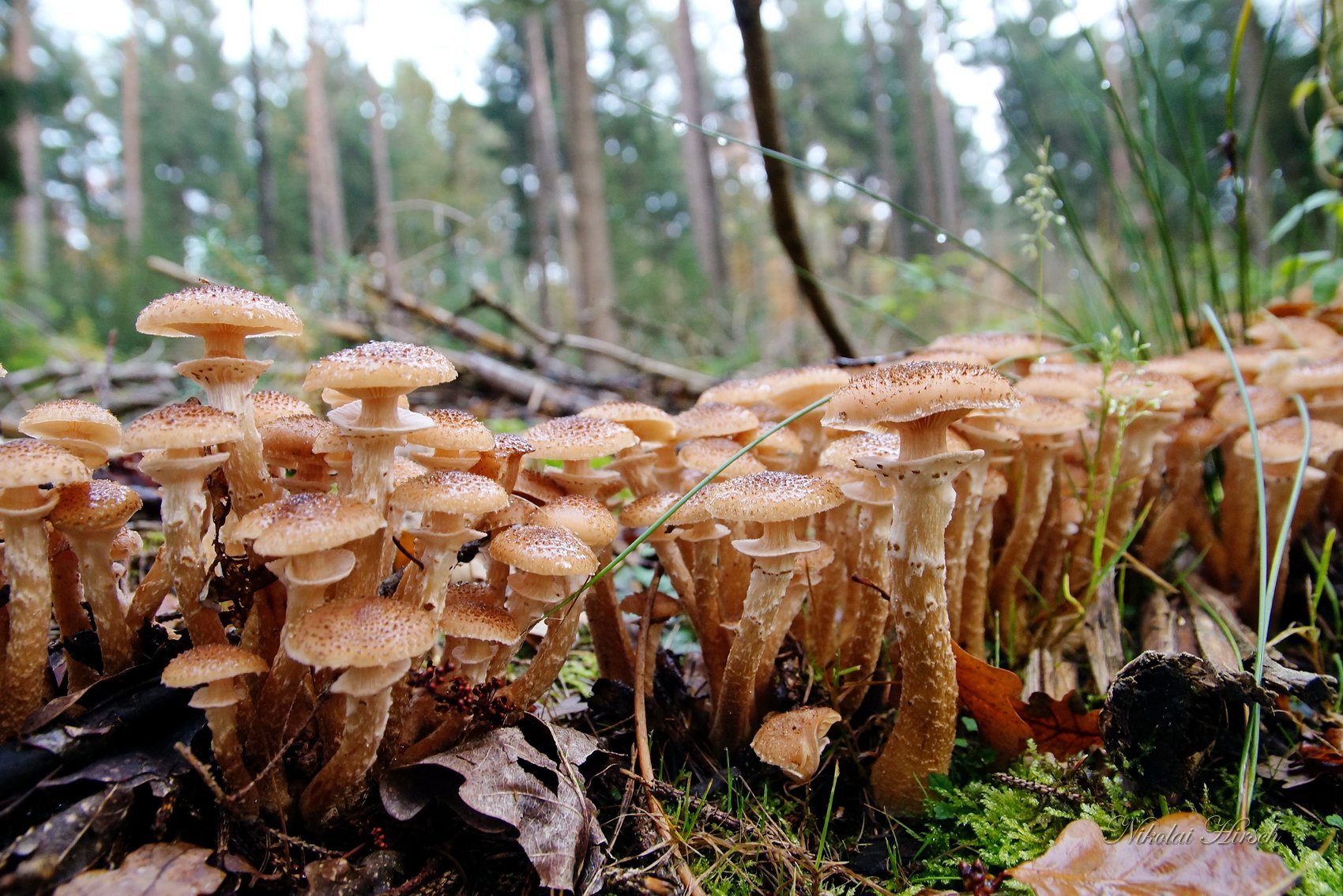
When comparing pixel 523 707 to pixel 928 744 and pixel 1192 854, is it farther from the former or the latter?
pixel 1192 854

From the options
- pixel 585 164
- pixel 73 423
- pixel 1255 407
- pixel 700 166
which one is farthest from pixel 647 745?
pixel 700 166

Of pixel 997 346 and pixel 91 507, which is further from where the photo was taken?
pixel 997 346

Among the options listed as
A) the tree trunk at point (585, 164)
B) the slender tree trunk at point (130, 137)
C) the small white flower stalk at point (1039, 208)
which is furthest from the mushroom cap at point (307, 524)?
the slender tree trunk at point (130, 137)

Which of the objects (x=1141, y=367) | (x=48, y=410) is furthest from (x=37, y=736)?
(x=1141, y=367)

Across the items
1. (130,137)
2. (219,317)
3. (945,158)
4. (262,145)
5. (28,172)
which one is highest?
(130,137)

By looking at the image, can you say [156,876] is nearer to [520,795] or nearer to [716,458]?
[520,795]
